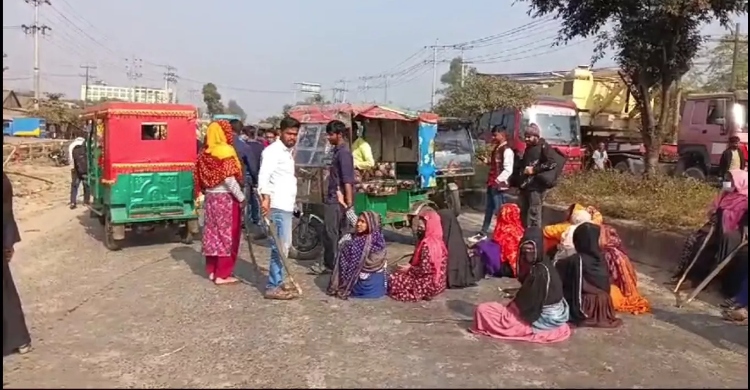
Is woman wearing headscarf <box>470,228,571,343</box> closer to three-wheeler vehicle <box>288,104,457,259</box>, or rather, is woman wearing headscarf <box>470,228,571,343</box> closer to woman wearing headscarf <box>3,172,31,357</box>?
three-wheeler vehicle <box>288,104,457,259</box>

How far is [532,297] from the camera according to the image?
17.9 ft

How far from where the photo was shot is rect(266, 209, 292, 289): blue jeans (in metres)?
6.67

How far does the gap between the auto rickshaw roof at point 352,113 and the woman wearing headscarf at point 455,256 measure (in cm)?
269

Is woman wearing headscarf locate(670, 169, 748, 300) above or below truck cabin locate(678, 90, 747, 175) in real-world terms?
below

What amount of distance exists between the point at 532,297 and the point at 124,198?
615cm

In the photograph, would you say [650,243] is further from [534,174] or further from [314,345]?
[314,345]

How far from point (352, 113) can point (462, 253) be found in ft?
10.2

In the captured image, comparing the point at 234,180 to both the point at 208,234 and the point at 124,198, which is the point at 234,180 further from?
the point at 124,198

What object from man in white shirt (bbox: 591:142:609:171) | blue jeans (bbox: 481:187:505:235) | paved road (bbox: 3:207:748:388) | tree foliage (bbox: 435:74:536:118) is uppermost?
tree foliage (bbox: 435:74:536:118)

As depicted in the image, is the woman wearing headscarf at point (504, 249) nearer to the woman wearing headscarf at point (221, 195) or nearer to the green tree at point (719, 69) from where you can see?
the woman wearing headscarf at point (221, 195)

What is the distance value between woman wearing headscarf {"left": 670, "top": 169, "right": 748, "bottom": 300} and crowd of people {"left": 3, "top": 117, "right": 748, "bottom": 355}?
0.5 inches

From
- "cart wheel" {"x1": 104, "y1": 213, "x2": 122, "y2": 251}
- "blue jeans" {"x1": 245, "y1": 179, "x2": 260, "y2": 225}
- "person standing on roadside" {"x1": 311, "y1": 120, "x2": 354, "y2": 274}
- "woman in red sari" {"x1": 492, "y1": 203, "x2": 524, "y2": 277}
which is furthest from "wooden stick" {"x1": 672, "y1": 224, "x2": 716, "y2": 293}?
"cart wheel" {"x1": 104, "y1": 213, "x2": 122, "y2": 251}

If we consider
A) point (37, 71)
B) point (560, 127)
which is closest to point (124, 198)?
point (560, 127)

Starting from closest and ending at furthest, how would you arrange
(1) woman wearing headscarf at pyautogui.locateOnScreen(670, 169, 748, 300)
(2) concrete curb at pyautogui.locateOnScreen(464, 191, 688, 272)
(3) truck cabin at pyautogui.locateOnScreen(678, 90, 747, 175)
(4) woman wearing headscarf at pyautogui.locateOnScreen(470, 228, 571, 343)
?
1. (4) woman wearing headscarf at pyautogui.locateOnScreen(470, 228, 571, 343)
2. (1) woman wearing headscarf at pyautogui.locateOnScreen(670, 169, 748, 300)
3. (2) concrete curb at pyautogui.locateOnScreen(464, 191, 688, 272)
4. (3) truck cabin at pyautogui.locateOnScreen(678, 90, 747, 175)
